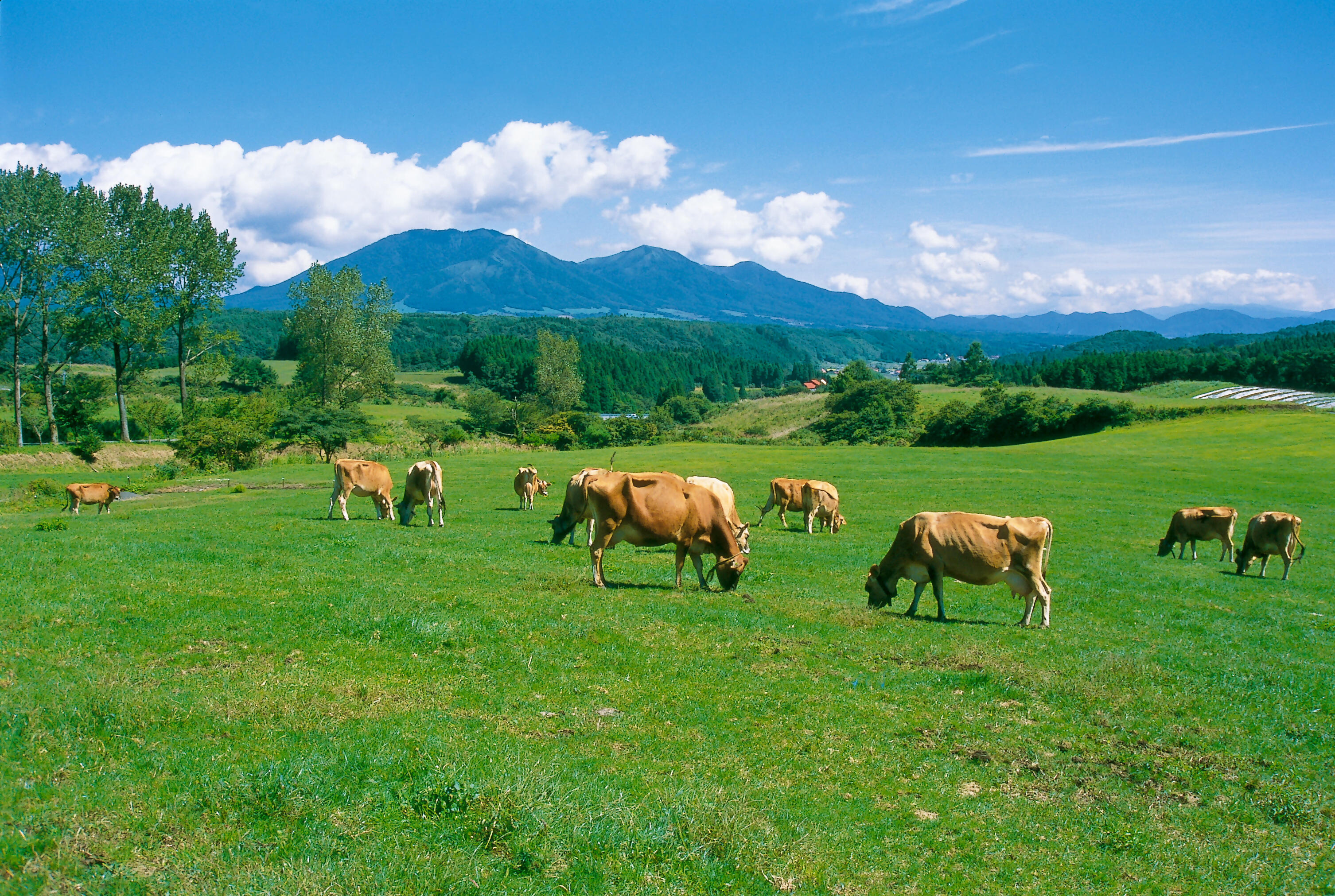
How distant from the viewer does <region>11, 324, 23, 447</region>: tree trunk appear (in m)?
55.9

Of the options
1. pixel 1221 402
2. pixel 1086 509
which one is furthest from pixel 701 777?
pixel 1221 402

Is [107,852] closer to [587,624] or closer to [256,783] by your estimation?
[256,783]

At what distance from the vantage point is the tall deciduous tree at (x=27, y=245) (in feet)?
176

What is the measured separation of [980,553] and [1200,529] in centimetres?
1858

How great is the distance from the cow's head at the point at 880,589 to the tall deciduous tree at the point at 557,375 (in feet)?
319

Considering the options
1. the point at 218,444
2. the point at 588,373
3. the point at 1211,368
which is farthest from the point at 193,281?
the point at 1211,368

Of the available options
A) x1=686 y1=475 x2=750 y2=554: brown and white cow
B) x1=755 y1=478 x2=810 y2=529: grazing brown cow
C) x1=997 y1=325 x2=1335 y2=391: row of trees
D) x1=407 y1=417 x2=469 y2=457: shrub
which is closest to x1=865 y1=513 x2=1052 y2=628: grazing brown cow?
x1=686 y1=475 x2=750 y2=554: brown and white cow

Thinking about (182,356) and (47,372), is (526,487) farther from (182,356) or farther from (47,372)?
(182,356)

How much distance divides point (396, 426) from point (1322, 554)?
75375 millimetres

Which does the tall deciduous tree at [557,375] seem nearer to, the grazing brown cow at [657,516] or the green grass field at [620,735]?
the green grass field at [620,735]

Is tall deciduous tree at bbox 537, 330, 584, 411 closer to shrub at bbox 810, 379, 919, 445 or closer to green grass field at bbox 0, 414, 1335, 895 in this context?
shrub at bbox 810, 379, 919, 445

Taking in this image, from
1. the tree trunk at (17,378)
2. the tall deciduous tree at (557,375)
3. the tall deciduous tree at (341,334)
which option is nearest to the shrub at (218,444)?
the tree trunk at (17,378)

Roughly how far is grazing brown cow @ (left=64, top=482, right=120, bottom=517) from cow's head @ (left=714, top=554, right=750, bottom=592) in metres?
28.8

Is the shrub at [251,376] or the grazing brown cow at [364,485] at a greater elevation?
the shrub at [251,376]
